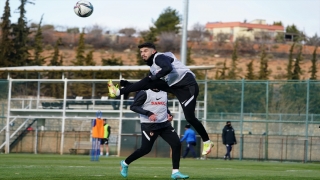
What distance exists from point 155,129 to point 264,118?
24.7 metres

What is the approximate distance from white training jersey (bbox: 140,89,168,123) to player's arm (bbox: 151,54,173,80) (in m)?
2.01

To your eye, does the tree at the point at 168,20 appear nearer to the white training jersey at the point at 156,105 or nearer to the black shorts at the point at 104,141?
the black shorts at the point at 104,141

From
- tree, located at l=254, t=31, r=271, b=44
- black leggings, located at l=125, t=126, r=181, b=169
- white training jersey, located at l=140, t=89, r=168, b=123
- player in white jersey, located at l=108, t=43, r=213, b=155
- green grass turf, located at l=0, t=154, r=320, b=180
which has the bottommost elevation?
green grass turf, located at l=0, t=154, r=320, b=180

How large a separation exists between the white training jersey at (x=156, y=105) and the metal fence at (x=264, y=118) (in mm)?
21042

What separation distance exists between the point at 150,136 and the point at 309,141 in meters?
22.9

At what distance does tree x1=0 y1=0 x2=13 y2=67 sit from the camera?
57.6 metres

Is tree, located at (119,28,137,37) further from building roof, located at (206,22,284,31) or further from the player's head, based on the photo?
the player's head

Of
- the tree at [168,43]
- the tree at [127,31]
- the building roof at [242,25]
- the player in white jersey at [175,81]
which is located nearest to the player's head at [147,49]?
the player in white jersey at [175,81]

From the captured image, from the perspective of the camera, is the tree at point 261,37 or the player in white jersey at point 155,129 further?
the tree at point 261,37

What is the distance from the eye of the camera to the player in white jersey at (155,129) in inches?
556

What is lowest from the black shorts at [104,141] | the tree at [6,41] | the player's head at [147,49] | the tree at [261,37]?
the black shorts at [104,141]

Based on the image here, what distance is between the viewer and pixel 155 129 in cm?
1484

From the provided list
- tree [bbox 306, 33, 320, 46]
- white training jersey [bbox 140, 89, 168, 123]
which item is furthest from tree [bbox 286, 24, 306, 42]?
white training jersey [bbox 140, 89, 168, 123]

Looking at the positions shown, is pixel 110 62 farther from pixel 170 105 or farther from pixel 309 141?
pixel 309 141
